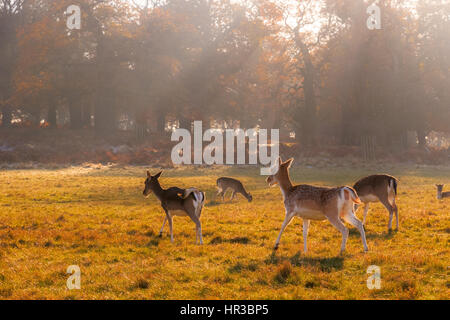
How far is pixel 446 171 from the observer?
34938 mm

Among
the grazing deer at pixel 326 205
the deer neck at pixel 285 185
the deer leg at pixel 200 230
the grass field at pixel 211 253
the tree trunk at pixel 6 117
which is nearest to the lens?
the grass field at pixel 211 253

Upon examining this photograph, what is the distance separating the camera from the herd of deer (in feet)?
29.4

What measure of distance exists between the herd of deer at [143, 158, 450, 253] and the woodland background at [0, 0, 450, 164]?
27.5m

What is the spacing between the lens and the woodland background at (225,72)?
135 ft

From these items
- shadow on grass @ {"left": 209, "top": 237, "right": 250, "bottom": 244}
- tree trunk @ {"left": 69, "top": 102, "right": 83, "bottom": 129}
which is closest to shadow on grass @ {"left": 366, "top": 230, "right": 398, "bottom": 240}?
shadow on grass @ {"left": 209, "top": 237, "right": 250, "bottom": 244}

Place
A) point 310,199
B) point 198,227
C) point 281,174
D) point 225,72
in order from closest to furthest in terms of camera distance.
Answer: point 310,199
point 281,174
point 198,227
point 225,72

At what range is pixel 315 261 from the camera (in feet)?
28.2

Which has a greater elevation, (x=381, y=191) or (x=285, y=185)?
(x=285, y=185)

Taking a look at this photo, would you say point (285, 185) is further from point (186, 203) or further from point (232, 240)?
point (186, 203)

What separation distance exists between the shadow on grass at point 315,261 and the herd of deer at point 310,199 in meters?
0.57

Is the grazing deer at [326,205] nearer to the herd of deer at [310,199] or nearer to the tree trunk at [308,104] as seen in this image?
the herd of deer at [310,199]

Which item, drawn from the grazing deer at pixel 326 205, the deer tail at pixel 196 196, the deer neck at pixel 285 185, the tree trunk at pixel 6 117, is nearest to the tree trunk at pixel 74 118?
the tree trunk at pixel 6 117

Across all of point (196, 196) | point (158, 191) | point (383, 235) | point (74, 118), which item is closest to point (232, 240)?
point (196, 196)

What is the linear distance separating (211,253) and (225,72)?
136 feet
